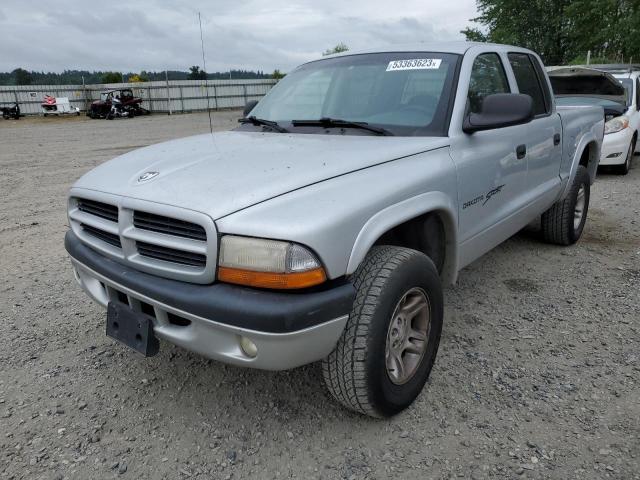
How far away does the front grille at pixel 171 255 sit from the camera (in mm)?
2031

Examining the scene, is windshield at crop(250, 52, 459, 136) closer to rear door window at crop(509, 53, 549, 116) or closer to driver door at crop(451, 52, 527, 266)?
driver door at crop(451, 52, 527, 266)

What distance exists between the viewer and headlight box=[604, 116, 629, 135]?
7887mm

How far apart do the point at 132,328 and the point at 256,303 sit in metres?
0.70

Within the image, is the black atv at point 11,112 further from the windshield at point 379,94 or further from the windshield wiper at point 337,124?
the windshield wiper at point 337,124

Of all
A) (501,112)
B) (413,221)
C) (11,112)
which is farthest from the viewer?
(11,112)

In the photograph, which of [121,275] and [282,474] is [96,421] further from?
[282,474]

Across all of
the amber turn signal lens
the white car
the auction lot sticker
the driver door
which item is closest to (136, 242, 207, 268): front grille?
the amber turn signal lens

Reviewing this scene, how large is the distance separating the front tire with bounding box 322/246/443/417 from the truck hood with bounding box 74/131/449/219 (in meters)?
0.47

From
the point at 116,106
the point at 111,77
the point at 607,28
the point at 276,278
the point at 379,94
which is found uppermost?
the point at 607,28

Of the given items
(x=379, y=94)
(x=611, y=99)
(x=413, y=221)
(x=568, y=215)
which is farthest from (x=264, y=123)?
(x=611, y=99)

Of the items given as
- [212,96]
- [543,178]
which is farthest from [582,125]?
[212,96]

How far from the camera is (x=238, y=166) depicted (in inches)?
92.4

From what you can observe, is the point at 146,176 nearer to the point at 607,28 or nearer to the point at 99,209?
the point at 99,209

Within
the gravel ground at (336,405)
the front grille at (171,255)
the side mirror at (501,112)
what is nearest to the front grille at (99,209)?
the front grille at (171,255)
